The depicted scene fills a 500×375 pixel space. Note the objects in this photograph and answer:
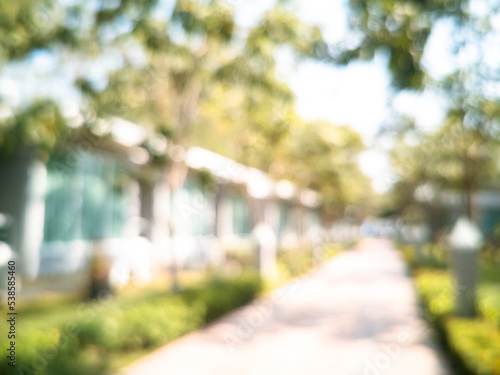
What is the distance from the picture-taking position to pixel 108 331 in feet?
22.6

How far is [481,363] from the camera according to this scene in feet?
18.8

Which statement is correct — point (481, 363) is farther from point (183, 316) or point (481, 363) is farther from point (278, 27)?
point (278, 27)

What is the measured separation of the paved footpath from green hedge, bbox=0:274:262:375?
0.90ft

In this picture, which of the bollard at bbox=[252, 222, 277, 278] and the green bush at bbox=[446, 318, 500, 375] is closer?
the green bush at bbox=[446, 318, 500, 375]

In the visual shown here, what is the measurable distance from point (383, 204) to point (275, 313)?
83.4 m

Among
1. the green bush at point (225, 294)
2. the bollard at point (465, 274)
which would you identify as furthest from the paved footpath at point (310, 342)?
the bollard at point (465, 274)

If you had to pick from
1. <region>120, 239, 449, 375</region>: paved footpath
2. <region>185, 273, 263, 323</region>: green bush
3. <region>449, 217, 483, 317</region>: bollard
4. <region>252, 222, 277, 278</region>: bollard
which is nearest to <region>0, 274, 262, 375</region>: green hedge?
<region>185, 273, 263, 323</region>: green bush

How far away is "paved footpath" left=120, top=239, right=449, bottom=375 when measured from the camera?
7066mm

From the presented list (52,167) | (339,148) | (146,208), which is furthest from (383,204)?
(52,167)

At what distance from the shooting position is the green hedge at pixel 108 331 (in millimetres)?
5582

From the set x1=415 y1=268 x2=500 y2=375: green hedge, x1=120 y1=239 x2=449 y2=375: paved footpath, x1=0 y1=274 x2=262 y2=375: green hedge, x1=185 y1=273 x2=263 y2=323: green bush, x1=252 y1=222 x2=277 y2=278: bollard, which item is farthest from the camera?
x1=252 y1=222 x2=277 y2=278: bollard

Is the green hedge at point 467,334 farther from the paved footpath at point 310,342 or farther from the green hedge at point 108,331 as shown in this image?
the green hedge at point 108,331

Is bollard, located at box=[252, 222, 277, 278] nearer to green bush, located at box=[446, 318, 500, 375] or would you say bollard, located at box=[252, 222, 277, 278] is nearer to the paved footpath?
the paved footpath

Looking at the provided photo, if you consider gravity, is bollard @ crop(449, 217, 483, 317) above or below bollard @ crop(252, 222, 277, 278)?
above
